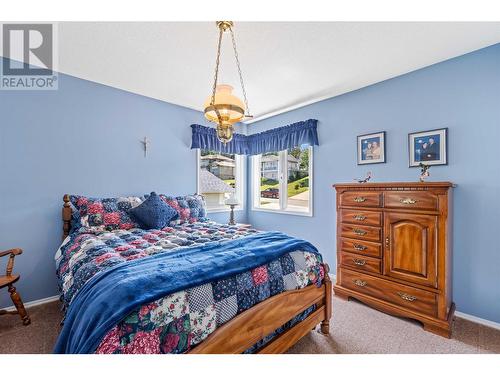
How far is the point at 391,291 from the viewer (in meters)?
2.20

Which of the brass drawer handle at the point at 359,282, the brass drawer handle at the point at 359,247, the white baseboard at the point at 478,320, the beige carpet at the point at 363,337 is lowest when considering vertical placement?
the beige carpet at the point at 363,337

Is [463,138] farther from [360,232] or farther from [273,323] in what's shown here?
[273,323]

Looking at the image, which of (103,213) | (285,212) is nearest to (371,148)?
(285,212)

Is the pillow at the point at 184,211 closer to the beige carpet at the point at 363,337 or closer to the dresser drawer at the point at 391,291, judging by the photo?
the beige carpet at the point at 363,337

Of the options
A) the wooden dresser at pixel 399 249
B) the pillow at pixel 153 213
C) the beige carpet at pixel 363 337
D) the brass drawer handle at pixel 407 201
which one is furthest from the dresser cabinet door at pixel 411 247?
the pillow at pixel 153 213

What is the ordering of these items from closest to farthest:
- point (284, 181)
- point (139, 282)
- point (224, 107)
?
point (139, 282), point (224, 107), point (284, 181)

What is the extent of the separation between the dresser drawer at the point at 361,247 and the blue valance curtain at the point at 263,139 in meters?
1.45

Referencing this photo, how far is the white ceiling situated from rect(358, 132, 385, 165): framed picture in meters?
0.64

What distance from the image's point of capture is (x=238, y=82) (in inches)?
109

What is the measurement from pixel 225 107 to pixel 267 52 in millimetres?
935

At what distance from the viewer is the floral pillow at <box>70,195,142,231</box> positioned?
2438 millimetres

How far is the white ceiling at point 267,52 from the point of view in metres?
1.83

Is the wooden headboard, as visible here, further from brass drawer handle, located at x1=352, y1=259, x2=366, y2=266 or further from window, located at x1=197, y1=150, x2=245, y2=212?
brass drawer handle, located at x1=352, y1=259, x2=366, y2=266

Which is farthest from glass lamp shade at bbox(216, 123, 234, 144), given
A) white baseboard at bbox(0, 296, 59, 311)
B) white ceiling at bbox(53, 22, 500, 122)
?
white baseboard at bbox(0, 296, 59, 311)
